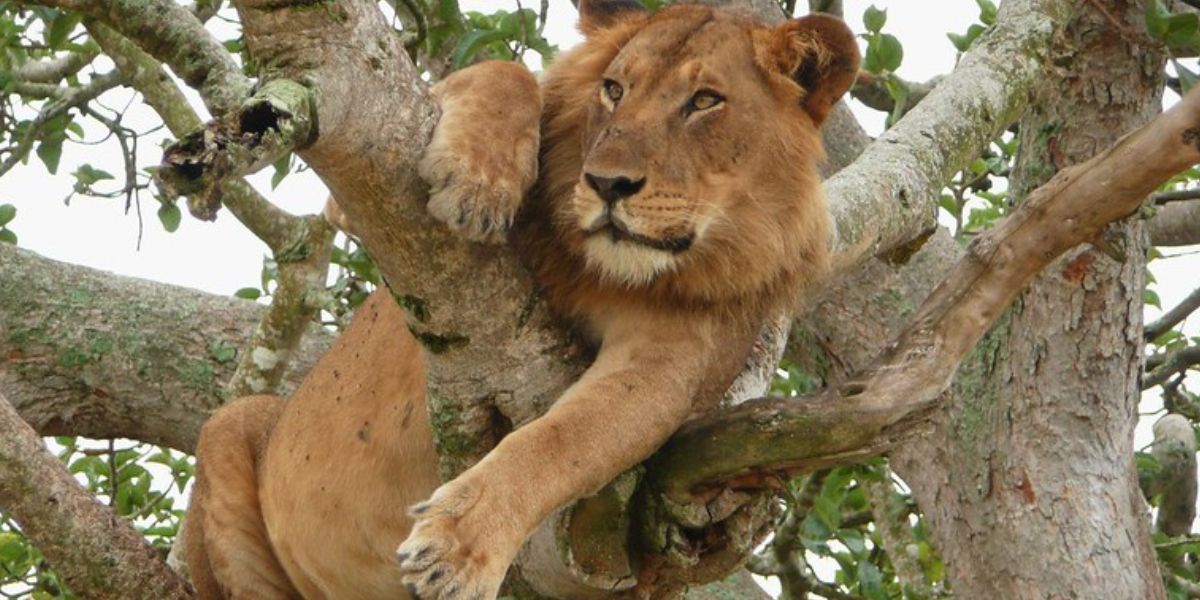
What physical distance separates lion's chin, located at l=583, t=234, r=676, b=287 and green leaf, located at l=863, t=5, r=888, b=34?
1.90 meters

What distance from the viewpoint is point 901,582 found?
268 inches

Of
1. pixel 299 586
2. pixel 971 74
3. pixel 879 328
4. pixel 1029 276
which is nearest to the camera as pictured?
Result: pixel 1029 276

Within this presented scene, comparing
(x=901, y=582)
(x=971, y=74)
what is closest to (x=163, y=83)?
(x=971, y=74)

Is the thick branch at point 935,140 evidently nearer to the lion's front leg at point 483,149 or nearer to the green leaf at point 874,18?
the green leaf at point 874,18

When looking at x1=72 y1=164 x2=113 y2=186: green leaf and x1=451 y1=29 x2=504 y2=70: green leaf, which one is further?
x1=72 y1=164 x2=113 y2=186: green leaf

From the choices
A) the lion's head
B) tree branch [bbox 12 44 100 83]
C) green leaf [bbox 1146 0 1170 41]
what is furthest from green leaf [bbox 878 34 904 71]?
tree branch [bbox 12 44 100 83]

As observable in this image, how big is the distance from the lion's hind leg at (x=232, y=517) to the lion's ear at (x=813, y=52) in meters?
1.85

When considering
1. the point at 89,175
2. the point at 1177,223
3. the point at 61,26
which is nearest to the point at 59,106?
the point at 89,175

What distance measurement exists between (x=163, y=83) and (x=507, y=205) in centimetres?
338

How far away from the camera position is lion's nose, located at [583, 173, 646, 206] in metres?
3.67

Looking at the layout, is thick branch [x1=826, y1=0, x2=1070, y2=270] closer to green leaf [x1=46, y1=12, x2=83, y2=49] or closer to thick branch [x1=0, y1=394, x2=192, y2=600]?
thick branch [x1=0, y1=394, x2=192, y2=600]

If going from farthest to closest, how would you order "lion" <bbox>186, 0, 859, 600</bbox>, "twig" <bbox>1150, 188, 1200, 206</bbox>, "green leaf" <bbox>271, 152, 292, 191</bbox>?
"green leaf" <bbox>271, 152, 292, 191</bbox> → "twig" <bbox>1150, 188, 1200, 206</bbox> → "lion" <bbox>186, 0, 859, 600</bbox>

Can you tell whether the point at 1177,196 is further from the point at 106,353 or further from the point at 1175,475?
the point at 106,353

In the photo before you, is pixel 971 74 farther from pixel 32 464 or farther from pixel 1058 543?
pixel 32 464
